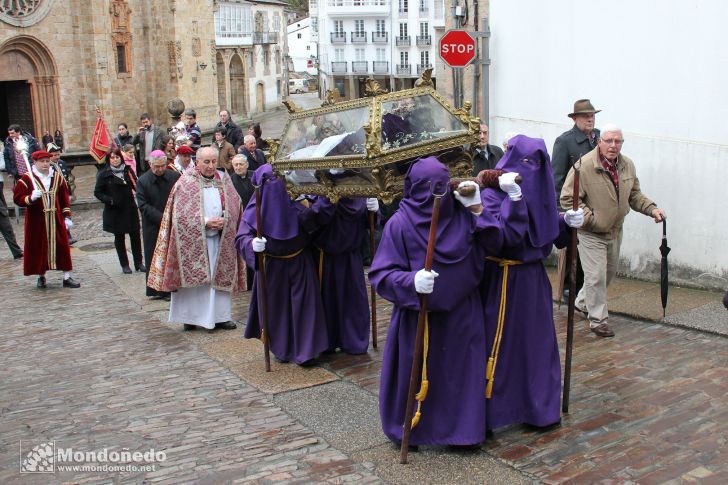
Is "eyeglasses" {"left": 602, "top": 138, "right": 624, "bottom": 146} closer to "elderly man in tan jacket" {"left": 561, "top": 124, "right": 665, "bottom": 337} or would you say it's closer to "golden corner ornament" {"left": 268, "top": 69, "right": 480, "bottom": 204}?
"elderly man in tan jacket" {"left": 561, "top": 124, "right": 665, "bottom": 337}

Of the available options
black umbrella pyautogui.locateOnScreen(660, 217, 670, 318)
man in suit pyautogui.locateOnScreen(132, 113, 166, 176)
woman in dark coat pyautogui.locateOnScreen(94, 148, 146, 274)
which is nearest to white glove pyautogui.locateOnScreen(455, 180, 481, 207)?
black umbrella pyautogui.locateOnScreen(660, 217, 670, 318)

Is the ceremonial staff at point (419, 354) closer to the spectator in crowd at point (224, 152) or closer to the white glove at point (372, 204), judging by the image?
the white glove at point (372, 204)

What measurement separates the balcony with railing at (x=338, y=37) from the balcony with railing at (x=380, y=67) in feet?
11.3

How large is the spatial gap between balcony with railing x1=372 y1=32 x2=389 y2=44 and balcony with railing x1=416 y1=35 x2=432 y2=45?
3.26 meters

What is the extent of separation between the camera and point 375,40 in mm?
71000

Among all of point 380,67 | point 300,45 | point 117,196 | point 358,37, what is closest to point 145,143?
point 117,196

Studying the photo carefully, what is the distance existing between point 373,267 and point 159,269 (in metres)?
4.35

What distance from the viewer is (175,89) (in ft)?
121

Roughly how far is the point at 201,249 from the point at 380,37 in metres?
63.4

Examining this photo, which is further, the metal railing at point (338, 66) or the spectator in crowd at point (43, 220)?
the metal railing at point (338, 66)

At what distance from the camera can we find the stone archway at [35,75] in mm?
30266

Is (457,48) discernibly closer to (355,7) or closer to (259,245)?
(259,245)

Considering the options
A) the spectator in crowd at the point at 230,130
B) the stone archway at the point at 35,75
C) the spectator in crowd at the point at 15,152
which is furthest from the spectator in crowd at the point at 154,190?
the stone archway at the point at 35,75

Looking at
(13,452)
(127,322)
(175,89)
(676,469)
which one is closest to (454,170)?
(676,469)
